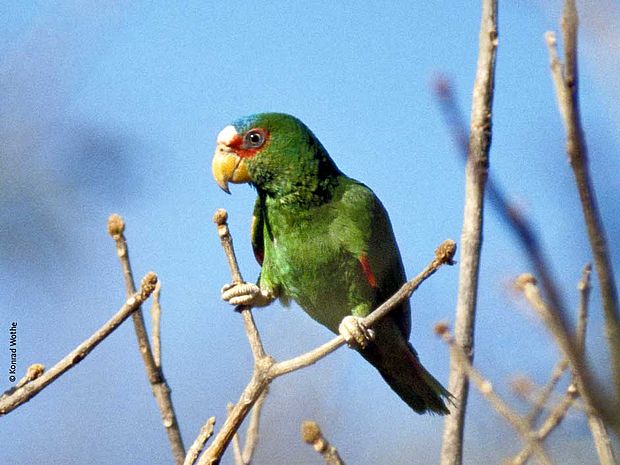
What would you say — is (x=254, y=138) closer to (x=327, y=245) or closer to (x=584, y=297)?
(x=327, y=245)

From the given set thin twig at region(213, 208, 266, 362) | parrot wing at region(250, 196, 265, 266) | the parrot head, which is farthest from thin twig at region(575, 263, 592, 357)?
parrot wing at region(250, 196, 265, 266)

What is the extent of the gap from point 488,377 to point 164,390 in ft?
3.72

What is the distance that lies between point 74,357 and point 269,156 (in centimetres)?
→ 192

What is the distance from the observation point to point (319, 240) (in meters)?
3.78

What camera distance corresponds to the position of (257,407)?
2.82 meters

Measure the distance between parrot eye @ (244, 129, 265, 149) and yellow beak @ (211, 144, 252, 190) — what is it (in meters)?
0.09

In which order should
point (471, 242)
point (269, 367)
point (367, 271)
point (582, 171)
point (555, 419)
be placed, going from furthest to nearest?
point (367, 271) → point (471, 242) → point (269, 367) → point (555, 419) → point (582, 171)

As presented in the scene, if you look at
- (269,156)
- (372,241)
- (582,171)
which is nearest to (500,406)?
(582,171)

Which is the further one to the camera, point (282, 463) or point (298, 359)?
point (282, 463)

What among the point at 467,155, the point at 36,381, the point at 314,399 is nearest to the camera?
the point at 467,155

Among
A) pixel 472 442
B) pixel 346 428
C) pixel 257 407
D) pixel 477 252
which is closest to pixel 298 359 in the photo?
pixel 257 407

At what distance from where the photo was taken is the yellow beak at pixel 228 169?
4023 mm

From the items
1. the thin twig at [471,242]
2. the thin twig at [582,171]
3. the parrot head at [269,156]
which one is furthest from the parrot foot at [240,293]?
the thin twig at [582,171]

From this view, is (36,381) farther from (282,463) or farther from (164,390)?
(282,463)
